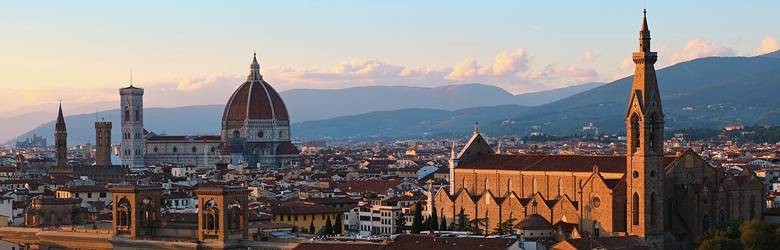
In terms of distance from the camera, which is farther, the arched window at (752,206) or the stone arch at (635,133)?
the arched window at (752,206)

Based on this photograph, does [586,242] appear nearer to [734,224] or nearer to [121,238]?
[734,224]

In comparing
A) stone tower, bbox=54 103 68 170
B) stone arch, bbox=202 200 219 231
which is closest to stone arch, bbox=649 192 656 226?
stone arch, bbox=202 200 219 231

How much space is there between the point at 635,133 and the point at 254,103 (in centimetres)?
10246

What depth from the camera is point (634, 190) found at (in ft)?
214

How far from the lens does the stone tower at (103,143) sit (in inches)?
5624

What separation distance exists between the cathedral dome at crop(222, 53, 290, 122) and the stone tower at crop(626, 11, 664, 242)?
331ft

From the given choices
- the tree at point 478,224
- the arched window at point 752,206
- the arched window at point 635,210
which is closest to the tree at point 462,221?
the tree at point 478,224

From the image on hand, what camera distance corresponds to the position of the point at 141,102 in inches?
6865

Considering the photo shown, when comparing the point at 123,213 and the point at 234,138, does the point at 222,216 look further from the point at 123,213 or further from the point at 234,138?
the point at 234,138

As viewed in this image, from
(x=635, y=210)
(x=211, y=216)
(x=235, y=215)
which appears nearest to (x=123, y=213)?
(x=211, y=216)

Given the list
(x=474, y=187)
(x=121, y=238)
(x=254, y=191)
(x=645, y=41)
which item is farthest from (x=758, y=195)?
(x=254, y=191)

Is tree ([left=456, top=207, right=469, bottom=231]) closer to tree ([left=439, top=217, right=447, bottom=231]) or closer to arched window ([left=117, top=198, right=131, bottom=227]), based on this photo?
tree ([left=439, top=217, right=447, bottom=231])

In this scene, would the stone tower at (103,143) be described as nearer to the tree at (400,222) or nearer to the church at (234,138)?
the church at (234,138)

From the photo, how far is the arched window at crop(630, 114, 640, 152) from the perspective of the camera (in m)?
65.3
